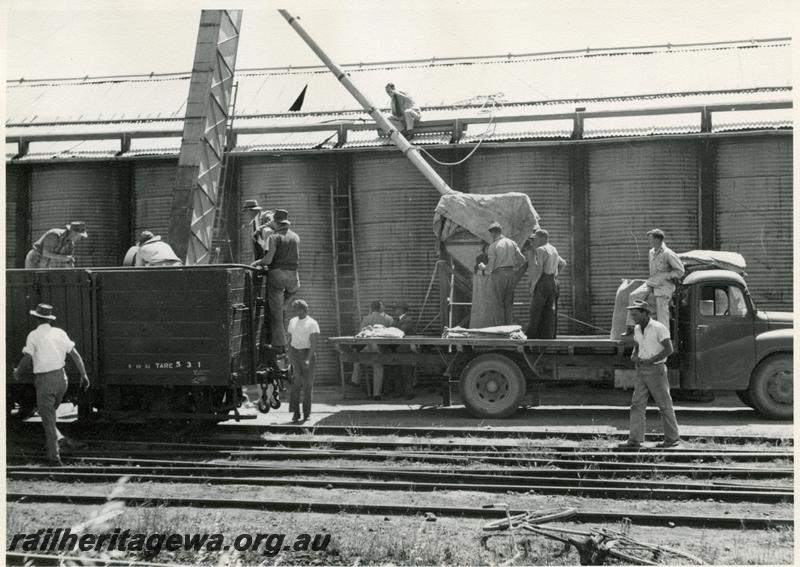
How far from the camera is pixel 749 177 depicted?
15.8m

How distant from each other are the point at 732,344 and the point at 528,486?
5398 millimetres

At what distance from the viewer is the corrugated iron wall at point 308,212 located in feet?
56.9

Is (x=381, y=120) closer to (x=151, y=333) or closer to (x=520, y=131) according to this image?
(x=520, y=131)

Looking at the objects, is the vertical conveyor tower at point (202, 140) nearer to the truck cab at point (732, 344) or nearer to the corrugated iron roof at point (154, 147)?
the corrugated iron roof at point (154, 147)

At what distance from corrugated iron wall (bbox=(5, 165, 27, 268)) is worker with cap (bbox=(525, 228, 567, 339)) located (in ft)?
40.2

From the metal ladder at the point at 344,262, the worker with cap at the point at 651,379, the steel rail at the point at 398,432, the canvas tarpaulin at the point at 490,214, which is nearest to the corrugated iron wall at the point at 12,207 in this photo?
the steel rail at the point at 398,432

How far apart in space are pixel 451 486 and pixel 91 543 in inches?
148

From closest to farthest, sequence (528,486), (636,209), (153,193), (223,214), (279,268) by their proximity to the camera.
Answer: (528,486) → (279,268) → (636,209) → (223,214) → (153,193)

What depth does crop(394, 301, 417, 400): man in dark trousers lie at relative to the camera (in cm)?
1421

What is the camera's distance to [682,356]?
12.4 meters

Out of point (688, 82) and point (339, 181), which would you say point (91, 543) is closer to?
point (339, 181)

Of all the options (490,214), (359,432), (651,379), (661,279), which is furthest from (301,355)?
(661,279)

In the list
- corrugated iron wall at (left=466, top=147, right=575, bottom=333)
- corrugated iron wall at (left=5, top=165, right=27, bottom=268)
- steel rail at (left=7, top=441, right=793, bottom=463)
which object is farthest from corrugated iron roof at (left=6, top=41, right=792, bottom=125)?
steel rail at (left=7, top=441, right=793, bottom=463)

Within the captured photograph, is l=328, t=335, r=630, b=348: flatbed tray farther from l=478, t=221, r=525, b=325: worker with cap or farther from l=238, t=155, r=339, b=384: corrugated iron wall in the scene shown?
l=238, t=155, r=339, b=384: corrugated iron wall
